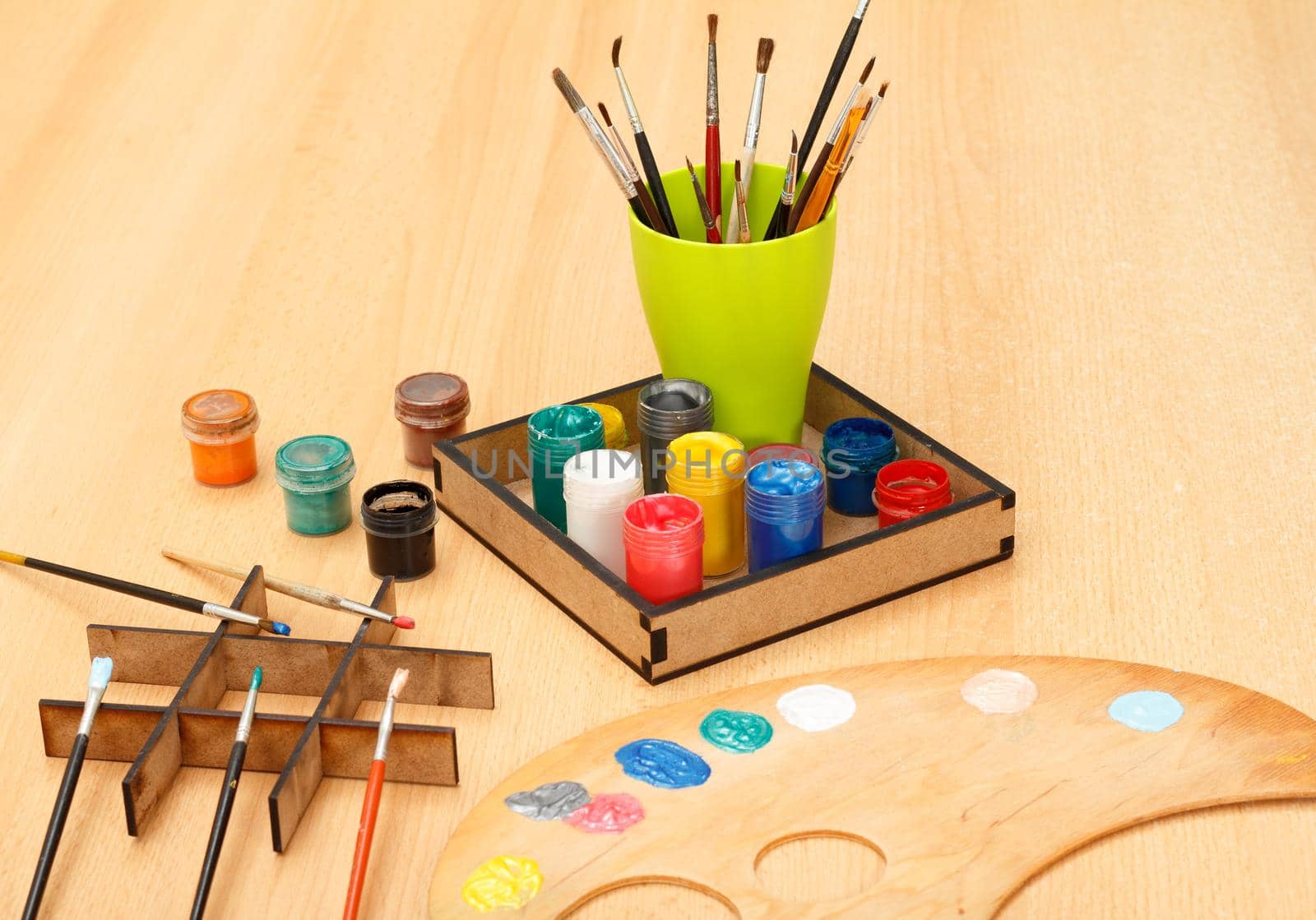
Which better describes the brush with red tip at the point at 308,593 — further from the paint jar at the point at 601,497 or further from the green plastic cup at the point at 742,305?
the green plastic cup at the point at 742,305

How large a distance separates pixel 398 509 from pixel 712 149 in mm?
296

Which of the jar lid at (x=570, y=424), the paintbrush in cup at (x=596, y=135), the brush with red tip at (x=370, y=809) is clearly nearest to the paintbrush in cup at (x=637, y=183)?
the paintbrush in cup at (x=596, y=135)

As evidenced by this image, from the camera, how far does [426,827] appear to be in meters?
0.89

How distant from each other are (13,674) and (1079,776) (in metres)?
0.58

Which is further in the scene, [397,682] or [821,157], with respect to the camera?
[821,157]

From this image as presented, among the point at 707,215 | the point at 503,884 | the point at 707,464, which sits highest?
the point at 707,215

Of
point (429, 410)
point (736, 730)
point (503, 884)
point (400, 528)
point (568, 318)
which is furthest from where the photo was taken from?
point (568, 318)

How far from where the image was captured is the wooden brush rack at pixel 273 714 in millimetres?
892

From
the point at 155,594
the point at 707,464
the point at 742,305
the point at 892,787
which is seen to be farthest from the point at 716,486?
the point at 155,594

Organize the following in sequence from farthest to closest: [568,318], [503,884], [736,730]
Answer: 1. [568,318]
2. [736,730]
3. [503,884]

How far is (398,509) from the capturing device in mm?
1090

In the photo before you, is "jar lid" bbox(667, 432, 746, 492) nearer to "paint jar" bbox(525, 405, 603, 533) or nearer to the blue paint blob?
"paint jar" bbox(525, 405, 603, 533)

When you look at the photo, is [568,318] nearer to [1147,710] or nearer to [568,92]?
[568,92]

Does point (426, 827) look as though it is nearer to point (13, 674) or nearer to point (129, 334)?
point (13, 674)
